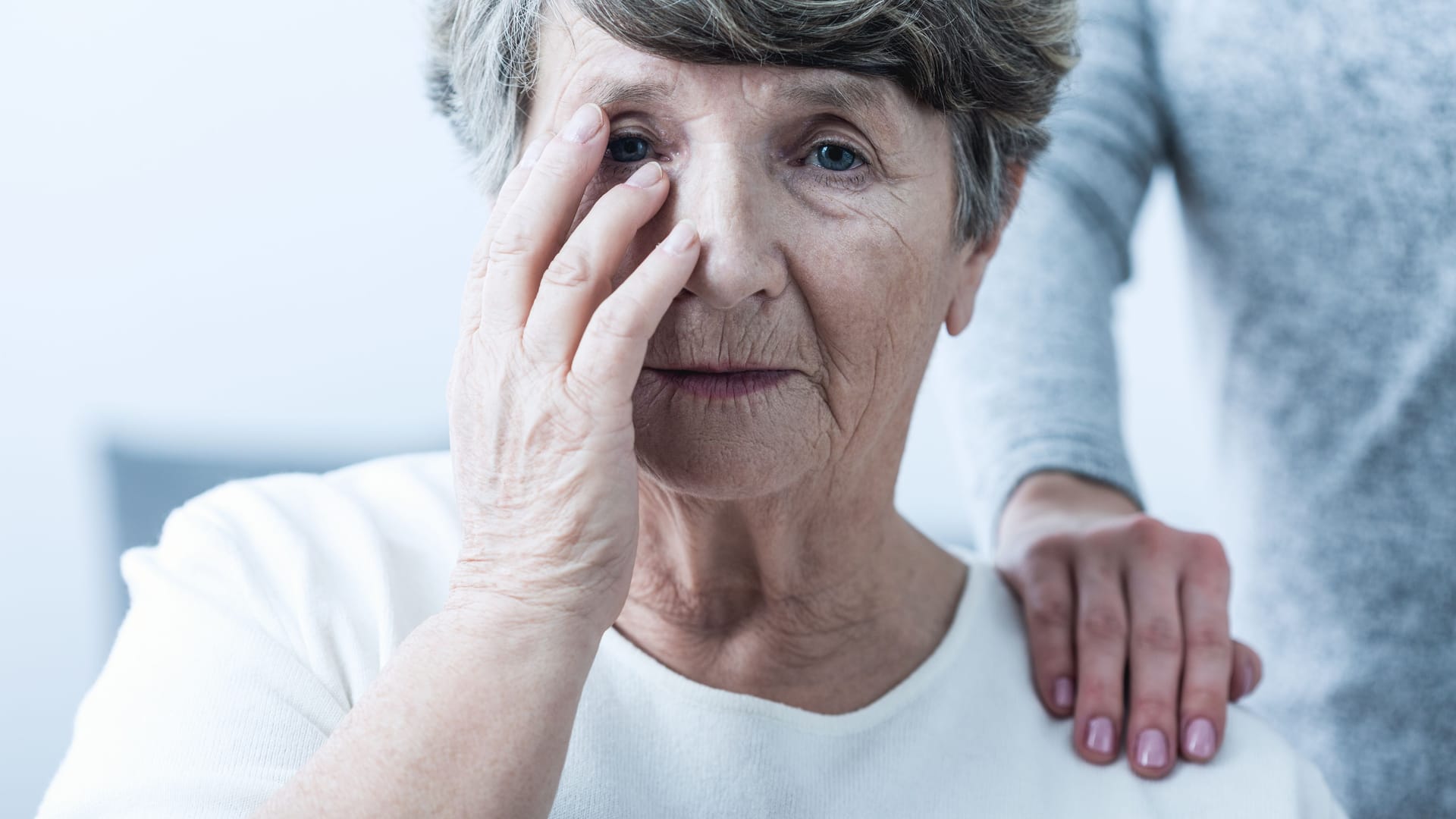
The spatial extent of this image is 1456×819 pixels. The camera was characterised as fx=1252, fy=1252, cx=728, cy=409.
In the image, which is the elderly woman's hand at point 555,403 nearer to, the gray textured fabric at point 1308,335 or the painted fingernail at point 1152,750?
the painted fingernail at point 1152,750

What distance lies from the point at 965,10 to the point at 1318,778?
985 millimetres

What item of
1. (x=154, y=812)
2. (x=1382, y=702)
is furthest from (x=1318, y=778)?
(x=154, y=812)

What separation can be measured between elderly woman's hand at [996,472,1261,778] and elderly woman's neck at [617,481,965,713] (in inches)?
7.0

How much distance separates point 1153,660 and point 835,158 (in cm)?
71

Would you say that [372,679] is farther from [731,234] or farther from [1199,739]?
[1199,739]

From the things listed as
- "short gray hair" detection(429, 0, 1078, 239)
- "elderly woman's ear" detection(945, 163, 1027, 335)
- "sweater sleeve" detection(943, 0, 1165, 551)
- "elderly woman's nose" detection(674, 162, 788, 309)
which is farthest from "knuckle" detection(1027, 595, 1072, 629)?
"elderly woman's nose" detection(674, 162, 788, 309)

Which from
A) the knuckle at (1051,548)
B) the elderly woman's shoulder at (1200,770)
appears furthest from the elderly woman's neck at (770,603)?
the knuckle at (1051,548)

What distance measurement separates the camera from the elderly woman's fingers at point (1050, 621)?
4.84ft

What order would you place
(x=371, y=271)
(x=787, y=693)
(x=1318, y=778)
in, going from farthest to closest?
(x=371, y=271) → (x=1318, y=778) → (x=787, y=693)

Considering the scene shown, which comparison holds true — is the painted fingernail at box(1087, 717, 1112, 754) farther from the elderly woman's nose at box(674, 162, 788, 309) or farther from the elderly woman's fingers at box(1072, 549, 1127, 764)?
the elderly woman's nose at box(674, 162, 788, 309)

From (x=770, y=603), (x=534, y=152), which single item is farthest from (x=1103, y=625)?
(x=534, y=152)

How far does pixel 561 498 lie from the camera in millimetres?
1076

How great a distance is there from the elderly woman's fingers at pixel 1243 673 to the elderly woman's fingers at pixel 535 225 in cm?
96

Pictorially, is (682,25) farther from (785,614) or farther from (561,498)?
(785,614)
